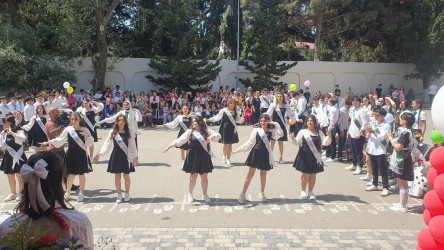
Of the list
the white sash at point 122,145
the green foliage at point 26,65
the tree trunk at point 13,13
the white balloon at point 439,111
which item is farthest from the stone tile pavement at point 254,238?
the tree trunk at point 13,13

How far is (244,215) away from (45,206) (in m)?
4.32

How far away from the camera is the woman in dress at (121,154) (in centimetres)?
725

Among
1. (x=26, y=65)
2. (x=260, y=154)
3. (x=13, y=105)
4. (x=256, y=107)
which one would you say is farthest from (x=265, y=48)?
(x=260, y=154)

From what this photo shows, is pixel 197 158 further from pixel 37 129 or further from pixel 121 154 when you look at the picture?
pixel 37 129

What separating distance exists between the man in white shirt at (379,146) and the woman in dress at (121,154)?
466cm

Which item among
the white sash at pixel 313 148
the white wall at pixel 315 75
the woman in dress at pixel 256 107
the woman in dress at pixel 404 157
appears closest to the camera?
the woman in dress at pixel 404 157

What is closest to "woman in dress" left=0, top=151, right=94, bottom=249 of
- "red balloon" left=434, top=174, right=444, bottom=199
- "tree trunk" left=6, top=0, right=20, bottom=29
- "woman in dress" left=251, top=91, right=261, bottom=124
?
"red balloon" left=434, top=174, right=444, bottom=199

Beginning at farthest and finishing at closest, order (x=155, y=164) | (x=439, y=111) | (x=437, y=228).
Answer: (x=155, y=164) < (x=439, y=111) < (x=437, y=228)

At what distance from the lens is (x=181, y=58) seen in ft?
71.7

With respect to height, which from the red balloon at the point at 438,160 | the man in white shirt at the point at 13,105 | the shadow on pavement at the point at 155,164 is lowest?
the shadow on pavement at the point at 155,164

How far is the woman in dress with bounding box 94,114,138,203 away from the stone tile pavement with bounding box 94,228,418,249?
1.30m

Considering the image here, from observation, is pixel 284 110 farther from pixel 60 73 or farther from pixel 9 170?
pixel 60 73

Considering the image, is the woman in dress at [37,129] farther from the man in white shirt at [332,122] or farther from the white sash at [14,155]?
the man in white shirt at [332,122]

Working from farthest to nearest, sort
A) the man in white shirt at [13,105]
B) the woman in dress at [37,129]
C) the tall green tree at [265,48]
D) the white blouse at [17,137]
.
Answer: the tall green tree at [265,48]
the man in white shirt at [13,105]
the woman in dress at [37,129]
the white blouse at [17,137]
